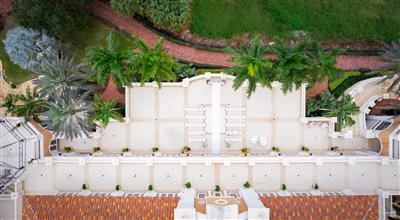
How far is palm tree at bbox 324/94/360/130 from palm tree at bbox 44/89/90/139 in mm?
20652

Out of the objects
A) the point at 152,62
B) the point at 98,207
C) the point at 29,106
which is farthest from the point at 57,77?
the point at 98,207

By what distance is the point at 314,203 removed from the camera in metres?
26.8

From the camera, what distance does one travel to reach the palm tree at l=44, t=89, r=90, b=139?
26.4 m

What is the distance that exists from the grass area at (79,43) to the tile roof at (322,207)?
778 inches

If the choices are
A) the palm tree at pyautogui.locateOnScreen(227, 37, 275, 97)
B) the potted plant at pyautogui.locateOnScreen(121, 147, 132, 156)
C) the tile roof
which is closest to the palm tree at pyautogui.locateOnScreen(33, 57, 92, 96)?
the potted plant at pyautogui.locateOnScreen(121, 147, 132, 156)

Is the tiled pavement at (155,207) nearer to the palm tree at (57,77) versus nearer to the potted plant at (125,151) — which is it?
the potted plant at (125,151)

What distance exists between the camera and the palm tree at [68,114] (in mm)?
26391

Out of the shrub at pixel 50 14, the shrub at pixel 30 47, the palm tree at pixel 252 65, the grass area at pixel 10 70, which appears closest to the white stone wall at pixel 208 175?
the palm tree at pixel 252 65

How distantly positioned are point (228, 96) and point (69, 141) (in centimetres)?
1484

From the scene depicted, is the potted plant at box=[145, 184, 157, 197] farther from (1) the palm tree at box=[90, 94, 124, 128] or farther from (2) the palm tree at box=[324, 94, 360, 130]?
(2) the palm tree at box=[324, 94, 360, 130]

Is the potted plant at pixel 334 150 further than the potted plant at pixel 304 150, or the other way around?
the potted plant at pixel 334 150

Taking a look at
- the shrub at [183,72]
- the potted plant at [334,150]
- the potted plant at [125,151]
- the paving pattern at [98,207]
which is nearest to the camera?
the paving pattern at [98,207]

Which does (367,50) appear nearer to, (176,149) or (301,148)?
(301,148)

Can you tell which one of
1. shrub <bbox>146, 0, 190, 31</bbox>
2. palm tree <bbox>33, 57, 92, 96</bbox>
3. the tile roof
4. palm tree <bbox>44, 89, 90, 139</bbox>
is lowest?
the tile roof
